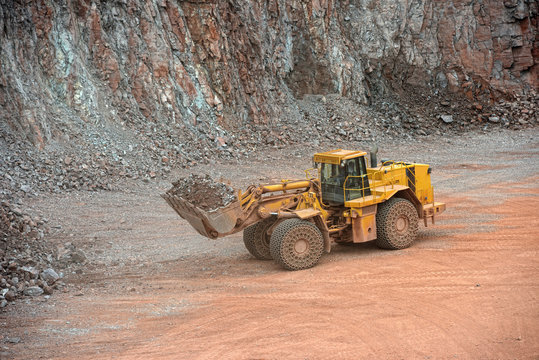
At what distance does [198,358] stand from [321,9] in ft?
86.4

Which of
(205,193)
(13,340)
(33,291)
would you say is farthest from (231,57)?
(13,340)

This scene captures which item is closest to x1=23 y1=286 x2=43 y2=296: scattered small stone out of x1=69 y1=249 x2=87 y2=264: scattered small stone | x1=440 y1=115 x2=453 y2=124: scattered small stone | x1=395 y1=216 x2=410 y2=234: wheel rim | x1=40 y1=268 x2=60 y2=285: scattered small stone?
x1=40 y1=268 x2=60 y2=285: scattered small stone

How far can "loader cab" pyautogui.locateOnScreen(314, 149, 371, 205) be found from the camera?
1223cm

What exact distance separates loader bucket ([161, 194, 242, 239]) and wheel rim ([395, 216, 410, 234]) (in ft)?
12.0

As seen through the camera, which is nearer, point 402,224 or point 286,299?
point 286,299

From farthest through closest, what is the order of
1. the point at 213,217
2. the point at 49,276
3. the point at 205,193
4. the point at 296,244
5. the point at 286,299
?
the point at 296,244 → the point at 49,276 → the point at 205,193 → the point at 213,217 → the point at 286,299

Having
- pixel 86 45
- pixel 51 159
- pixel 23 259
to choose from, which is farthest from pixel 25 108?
pixel 23 259

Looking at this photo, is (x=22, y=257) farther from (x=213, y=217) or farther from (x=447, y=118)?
(x=447, y=118)

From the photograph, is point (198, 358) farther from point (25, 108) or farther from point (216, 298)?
point (25, 108)

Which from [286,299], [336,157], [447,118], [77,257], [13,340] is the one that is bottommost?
[286,299]

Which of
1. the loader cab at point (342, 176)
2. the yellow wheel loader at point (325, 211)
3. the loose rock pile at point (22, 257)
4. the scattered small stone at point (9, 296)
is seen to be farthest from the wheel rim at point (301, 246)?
the scattered small stone at point (9, 296)

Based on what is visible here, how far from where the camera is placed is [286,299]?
10242 mm

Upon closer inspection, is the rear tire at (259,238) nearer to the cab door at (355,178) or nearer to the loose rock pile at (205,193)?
the loose rock pile at (205,193)

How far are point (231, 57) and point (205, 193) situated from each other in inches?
686
